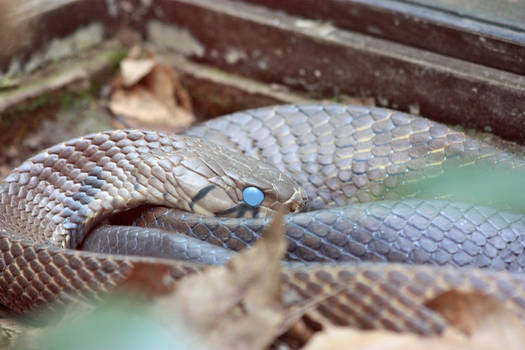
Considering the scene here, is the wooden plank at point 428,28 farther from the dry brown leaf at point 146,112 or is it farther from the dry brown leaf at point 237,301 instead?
the dry brown leaf at point 237,301

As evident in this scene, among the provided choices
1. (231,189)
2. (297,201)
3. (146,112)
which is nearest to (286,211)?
(297,201)

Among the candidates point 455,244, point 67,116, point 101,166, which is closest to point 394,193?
point 455,244

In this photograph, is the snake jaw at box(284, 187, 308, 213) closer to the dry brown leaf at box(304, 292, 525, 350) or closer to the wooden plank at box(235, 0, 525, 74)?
the wooden plank at box(235, 0, 525, 74)

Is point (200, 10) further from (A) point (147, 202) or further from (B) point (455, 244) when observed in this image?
(B) point (455, 244)

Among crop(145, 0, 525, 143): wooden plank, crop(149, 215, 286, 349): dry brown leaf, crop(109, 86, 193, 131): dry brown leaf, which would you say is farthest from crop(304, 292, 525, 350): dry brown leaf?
crop(109, 86, 193, 131): dry brown leaf

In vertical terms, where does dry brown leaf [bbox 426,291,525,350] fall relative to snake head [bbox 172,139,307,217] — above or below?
above

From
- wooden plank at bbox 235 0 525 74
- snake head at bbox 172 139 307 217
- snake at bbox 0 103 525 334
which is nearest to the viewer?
snake at bbox 0 103 525 334
